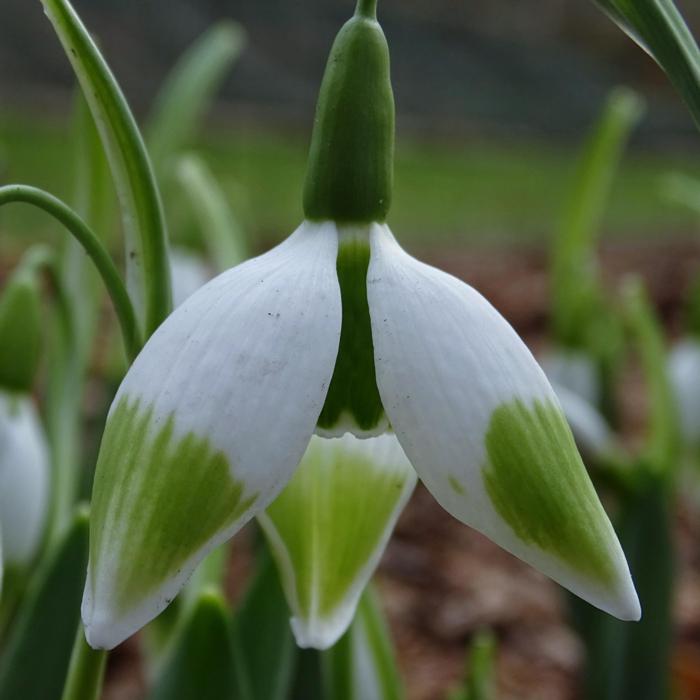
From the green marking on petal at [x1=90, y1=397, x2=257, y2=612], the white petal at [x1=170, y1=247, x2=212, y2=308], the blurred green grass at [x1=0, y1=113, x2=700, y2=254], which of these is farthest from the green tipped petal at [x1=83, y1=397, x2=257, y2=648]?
the blurred green grass at [x1=0, y1=113, x2=700, y2=254]

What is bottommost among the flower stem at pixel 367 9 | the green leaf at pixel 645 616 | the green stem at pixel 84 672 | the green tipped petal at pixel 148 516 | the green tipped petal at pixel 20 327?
the green leaf at pixel 645 616

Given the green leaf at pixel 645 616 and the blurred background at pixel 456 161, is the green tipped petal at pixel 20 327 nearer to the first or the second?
the blurred background at pixel 456 161

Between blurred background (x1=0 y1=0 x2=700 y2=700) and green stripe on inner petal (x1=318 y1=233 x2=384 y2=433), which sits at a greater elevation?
green stripe on inner petal (x1=318 y1=233 x2=384 y2=433)

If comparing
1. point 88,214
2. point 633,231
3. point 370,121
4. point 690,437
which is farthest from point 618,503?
point 633,231

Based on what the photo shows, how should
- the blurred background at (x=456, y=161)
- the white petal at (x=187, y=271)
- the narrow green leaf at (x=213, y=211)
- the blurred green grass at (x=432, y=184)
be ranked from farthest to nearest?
the blurred green grass at (x=432, y=184) → the blurred background at (x=456, y=161) → the white petal at (x=187, y=271) → the narrow green leaf at (x=213, y=211)

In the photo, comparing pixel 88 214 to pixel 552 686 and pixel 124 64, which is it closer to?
A: pixel 552 686

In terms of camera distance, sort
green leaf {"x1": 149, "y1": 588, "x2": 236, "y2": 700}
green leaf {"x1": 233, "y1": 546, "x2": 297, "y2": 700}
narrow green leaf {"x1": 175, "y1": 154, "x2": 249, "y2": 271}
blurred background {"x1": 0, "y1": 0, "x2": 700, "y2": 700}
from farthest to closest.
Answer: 1. blurred background {"x1": 0, "y1": 0, "x2": 700, "y2": 700}
2. narrow green leaf {"x1": 175, "y1": 154, "x2": 249, "y2": 271}
3. green leaf {"x1": 233, "y1": 546, "x2": 297, "y2": 700}
4. green leaf {"x1": 149, "y1": 588, "x2": 236, "y2": 700}

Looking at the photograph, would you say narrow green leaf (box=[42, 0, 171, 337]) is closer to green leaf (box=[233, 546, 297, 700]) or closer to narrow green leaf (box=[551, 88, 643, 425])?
green leaf (box=[233, 546, 297, 700])

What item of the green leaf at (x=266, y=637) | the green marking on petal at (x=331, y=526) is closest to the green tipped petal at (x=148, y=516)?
the green marking on petal at (x=331, y=526)
